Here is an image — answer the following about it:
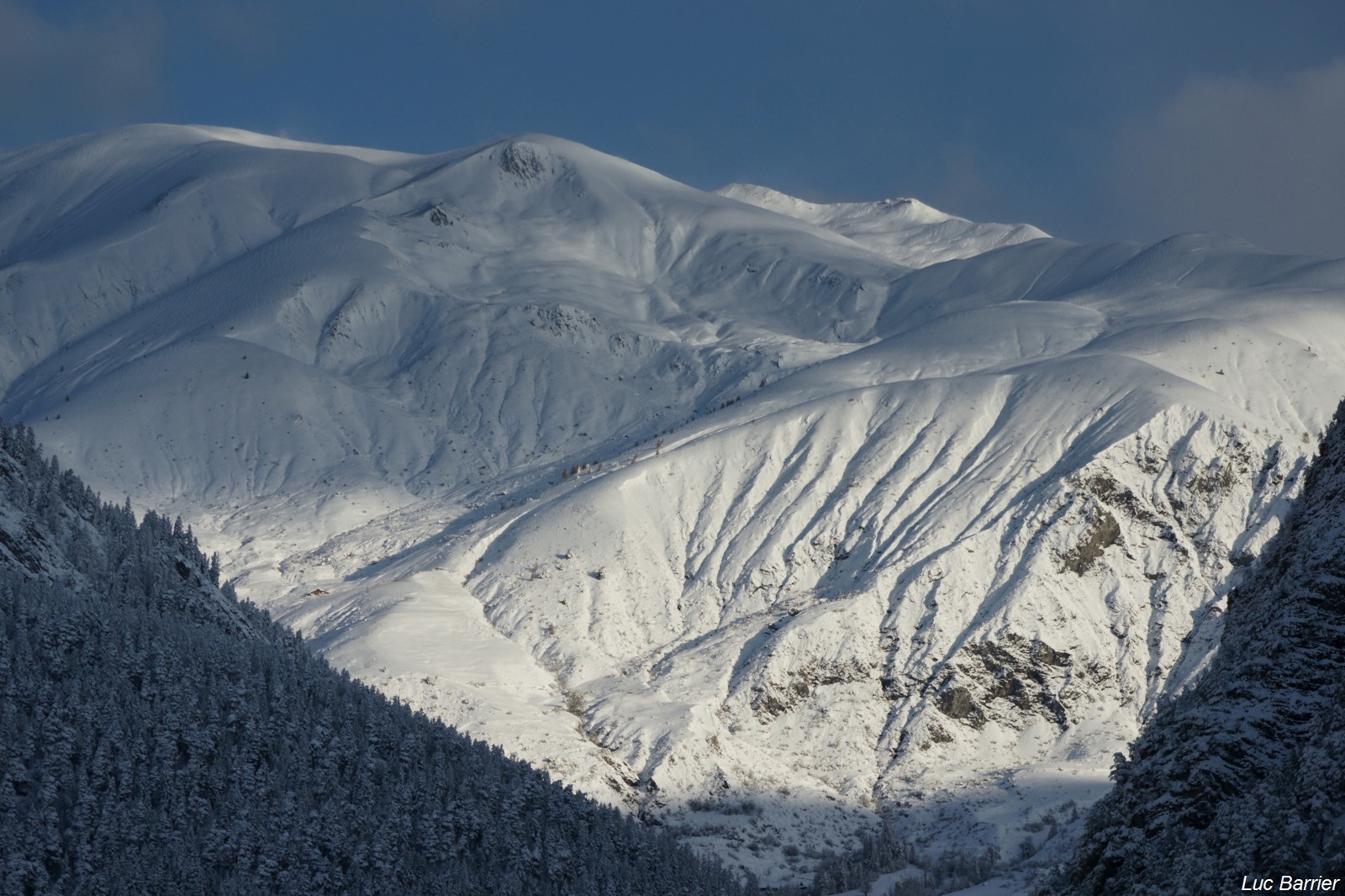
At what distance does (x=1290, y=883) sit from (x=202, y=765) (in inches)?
2495

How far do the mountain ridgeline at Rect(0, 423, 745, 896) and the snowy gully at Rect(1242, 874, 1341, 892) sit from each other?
182 feet

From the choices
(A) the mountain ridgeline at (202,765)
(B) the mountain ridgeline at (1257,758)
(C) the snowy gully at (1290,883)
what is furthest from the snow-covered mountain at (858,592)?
(C) the snowy gully at (1290,883)

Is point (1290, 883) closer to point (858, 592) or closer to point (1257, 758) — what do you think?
point (1257, 758)

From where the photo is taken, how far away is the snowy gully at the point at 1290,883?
2886cm

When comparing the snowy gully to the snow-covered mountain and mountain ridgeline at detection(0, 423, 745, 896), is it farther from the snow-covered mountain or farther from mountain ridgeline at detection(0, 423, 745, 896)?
the snow-covered mountain

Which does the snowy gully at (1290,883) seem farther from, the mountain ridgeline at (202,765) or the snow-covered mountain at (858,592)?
the snow-covered mountain at (858,592)

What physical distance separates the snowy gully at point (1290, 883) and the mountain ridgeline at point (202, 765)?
55325 millimetres

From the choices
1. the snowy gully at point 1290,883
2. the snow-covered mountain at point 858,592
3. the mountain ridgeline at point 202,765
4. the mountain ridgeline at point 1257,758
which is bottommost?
the snowy gully at point 1290,883

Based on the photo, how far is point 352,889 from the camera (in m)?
81.8

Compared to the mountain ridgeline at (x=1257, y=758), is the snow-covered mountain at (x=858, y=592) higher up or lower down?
higher up

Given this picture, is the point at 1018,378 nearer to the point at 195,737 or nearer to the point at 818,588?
the point at 818,588

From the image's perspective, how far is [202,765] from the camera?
8088cm

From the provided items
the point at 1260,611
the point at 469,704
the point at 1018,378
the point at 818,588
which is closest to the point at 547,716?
the point at 469,704

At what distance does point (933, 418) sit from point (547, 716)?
67679 mm
